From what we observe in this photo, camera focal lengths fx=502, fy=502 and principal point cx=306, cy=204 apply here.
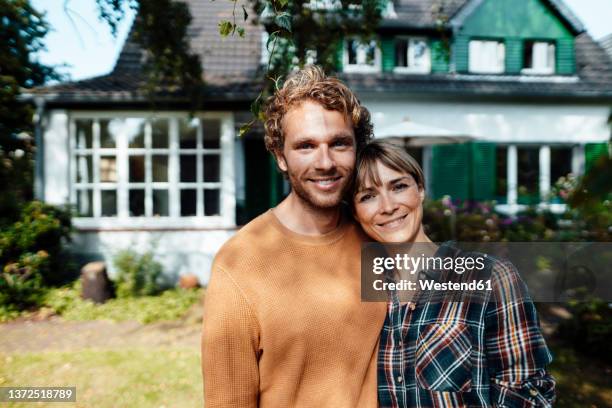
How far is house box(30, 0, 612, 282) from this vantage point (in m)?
8.69

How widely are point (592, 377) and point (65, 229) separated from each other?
7426mm

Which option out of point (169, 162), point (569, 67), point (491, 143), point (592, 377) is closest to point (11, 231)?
point (169, 162)

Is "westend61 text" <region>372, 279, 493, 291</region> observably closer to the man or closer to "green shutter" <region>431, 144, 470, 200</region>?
the man

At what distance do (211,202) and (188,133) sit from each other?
1302mm

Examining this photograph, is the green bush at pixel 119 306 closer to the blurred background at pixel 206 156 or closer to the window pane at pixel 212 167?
the blurred background at pixel 206 156

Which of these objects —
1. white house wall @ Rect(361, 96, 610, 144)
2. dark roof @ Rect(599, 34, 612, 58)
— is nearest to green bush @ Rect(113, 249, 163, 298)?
white house wall @ Rect(361, 96, 610, 144)

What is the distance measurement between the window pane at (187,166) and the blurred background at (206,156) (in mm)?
27

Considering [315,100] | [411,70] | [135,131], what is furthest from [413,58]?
[315,100]

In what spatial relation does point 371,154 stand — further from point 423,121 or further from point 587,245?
point 423,121

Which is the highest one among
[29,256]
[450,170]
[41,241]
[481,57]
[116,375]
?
[481,57]

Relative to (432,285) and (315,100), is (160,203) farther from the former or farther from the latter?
(432,285)

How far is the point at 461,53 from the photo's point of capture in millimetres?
11844

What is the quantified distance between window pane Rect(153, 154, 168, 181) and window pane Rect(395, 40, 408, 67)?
6.09 meters

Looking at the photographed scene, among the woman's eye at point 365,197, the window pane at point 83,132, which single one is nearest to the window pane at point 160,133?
the window pane at point 83,132
